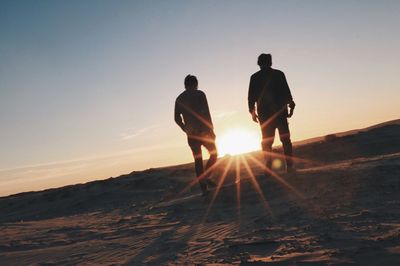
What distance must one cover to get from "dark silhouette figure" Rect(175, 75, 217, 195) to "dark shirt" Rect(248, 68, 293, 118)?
855 millimetres

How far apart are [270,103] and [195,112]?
132 cm

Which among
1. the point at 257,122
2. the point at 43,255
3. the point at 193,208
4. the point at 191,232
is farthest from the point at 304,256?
the point at 257,122

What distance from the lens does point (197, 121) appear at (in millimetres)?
8102

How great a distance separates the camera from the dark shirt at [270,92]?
7.84m

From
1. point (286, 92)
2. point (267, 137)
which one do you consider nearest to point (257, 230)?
point (267, 137)

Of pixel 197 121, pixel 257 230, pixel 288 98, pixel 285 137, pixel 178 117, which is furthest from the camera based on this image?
pixel 178 117

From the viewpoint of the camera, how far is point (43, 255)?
546 centimetres

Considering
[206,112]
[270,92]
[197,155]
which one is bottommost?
[197,155]

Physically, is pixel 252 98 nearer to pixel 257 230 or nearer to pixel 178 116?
pixel 178 116

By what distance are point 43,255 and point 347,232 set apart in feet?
11.5

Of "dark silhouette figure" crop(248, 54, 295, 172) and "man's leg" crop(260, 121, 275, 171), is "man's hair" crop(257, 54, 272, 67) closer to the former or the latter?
"dark silhouette figure" crop(248, 54, 295, 172)

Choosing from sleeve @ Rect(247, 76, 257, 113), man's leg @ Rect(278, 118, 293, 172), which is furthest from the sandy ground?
sleeve @ Rect(247, 76, 257, 113)

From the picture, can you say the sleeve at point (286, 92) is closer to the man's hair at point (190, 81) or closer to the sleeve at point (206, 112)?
the sleeve at point (206, 112)

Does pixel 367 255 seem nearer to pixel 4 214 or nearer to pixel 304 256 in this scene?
pixel 304 256
